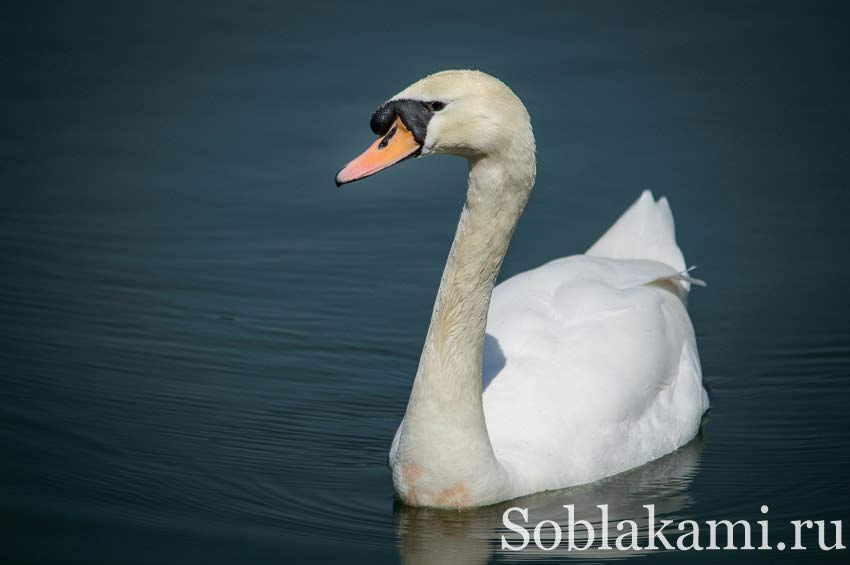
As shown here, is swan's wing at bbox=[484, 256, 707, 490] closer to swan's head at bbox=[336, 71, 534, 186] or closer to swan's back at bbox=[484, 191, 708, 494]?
swan's back at bbox=[484, 191, 708, 494]

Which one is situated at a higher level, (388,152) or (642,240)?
(642,240)

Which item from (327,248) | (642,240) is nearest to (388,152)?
(642,240)

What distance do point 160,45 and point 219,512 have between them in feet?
26.4

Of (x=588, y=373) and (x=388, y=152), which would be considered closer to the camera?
(x=388, y=152)

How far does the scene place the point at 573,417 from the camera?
7930 mm

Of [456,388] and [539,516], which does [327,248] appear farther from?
[539,516]

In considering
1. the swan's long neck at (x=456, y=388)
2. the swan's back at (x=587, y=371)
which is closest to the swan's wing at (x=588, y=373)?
the swan's back at (x=587, y=371)

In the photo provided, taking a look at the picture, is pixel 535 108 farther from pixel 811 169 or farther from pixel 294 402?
pixel 294 402

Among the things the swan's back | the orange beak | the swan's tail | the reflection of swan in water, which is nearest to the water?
the reflection of swan in water

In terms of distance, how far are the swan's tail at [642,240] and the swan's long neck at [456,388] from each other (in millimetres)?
2728

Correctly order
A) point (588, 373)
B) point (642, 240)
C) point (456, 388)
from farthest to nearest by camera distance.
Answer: point (642, 240), point (588, 373), point (456, 388)

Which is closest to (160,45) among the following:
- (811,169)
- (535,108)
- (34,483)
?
(535,108)

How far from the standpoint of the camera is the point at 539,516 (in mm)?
7590

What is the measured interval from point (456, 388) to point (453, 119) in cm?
134
